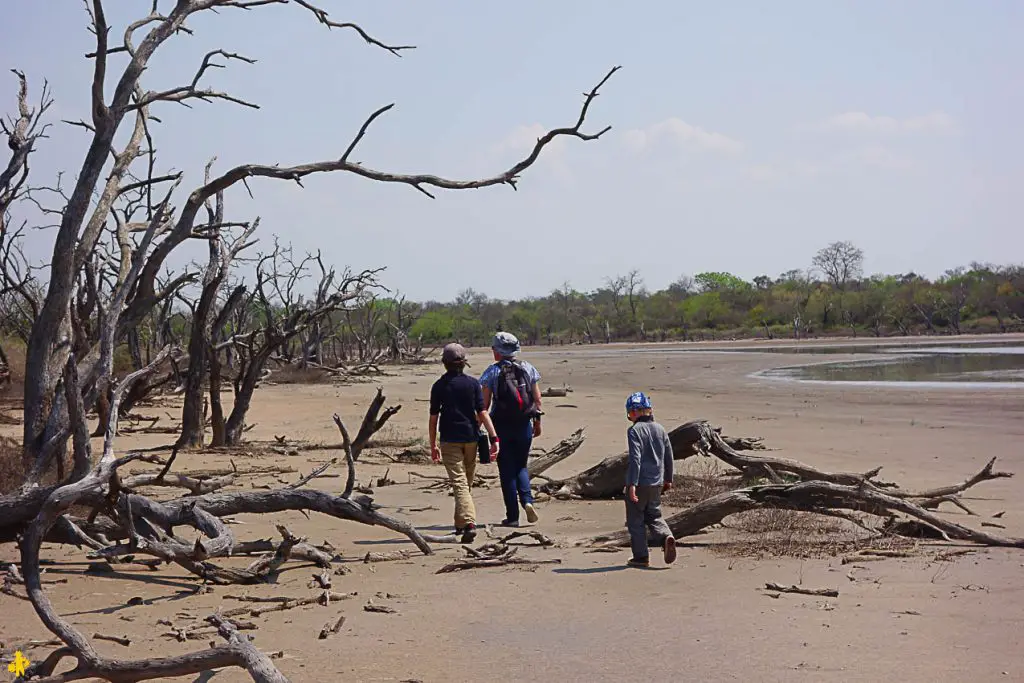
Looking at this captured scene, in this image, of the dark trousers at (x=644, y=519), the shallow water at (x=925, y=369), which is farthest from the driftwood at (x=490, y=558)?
the shallow water at (x=925, y=369)

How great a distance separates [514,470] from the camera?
8.67m

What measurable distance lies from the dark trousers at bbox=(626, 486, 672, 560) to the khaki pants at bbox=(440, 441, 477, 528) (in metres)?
1.51

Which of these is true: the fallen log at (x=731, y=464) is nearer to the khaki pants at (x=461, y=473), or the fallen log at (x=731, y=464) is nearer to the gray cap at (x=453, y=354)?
the khaki pants at (x=461, y=473)

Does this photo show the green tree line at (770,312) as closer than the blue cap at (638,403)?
No

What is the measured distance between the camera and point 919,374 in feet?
110

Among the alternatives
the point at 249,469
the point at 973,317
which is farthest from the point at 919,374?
the point at 973,317

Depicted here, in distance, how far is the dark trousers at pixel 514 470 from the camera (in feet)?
28.1

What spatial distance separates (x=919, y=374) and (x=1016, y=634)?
30.7m

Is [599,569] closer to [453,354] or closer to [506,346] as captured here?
[453,354]

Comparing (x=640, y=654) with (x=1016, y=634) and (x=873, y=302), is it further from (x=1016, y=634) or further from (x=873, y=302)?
(x=873, y=302)

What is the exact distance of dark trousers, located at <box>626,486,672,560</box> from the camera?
6738 millimetres

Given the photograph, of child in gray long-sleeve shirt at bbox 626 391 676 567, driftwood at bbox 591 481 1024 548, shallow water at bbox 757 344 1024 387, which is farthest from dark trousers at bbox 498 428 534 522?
shallow water at bbox 757 344 1024 387

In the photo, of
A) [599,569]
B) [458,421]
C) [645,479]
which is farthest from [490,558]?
[458,421]

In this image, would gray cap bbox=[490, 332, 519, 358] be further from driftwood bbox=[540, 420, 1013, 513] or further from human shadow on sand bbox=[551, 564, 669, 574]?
human shadow on sand bbox=[551, 564, 669, 574]
